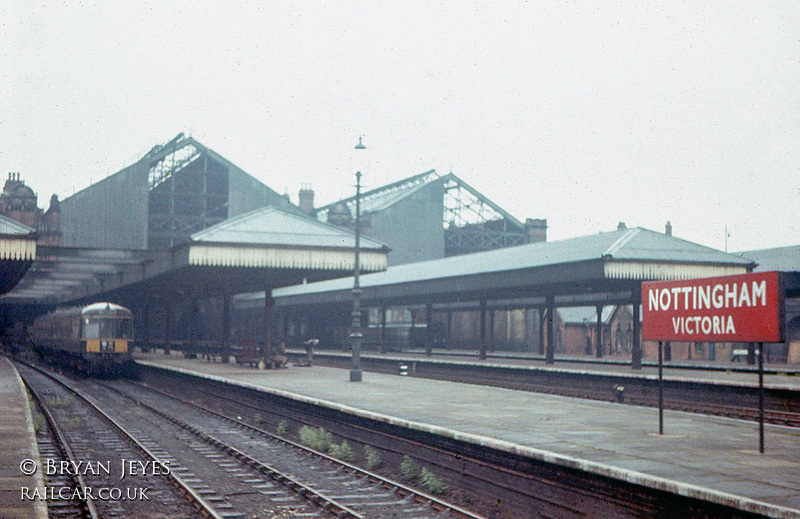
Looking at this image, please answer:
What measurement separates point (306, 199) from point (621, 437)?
201 feet

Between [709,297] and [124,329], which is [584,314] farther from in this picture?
[709,297]

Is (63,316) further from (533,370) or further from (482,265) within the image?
(533,370)

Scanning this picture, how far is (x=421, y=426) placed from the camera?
1288 cm

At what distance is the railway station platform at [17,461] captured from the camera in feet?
27.7

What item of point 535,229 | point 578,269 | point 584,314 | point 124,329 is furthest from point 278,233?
point 535,229

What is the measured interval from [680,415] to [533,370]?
11.6m

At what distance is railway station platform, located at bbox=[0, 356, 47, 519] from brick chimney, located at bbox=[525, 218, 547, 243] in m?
52.8

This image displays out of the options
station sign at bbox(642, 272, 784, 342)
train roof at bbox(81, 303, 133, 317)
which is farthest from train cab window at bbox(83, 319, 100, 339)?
station sign at bbox(642, 272, 784, 342)

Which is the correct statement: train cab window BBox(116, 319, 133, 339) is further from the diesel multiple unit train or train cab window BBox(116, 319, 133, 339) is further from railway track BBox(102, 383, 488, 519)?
railway track BBox(102, 383, 488, 519)

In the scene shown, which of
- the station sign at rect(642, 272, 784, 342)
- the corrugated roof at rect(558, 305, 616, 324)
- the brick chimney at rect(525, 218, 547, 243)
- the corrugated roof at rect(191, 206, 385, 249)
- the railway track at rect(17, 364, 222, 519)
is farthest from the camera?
the brick chimney at rect(525, 218, 547, 243)

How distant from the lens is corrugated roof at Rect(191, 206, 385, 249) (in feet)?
98.4

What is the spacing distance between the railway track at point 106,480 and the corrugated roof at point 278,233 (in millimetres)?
10714

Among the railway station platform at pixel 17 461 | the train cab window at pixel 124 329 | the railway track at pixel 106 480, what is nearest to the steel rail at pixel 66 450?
the railway track at pixel 106 480

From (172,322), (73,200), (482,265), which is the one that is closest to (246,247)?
(482,265)
